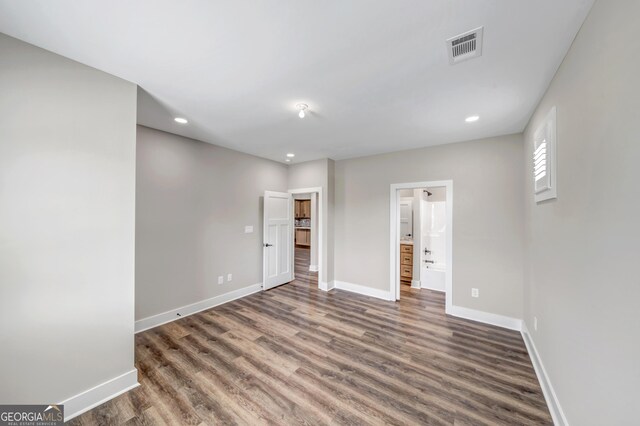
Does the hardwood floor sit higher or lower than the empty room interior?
lower

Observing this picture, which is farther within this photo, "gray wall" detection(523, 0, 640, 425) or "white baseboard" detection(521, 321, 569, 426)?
"white baseboard" detection(521, 321, 569, 426)

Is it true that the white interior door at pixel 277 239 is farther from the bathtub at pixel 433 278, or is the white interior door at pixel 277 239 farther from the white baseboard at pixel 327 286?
the bathtub at pixel 433 278

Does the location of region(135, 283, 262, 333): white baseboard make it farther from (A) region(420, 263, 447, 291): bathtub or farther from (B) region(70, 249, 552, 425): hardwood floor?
(A) region(420, 263, 447, 291): bathtub

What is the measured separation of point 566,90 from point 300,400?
119 inches

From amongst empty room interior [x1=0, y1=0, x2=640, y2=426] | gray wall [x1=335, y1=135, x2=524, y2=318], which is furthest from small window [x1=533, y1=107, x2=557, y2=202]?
gray wall [x1=335, y1=135, x2=524, y2=318]

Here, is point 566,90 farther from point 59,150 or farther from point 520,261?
point 59,150

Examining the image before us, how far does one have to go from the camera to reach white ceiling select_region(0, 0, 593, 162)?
1.25m

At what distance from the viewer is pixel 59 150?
1.64 m

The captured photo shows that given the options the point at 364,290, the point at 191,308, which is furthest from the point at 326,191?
the point at 191,308

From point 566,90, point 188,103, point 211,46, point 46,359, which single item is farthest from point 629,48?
point 46,359

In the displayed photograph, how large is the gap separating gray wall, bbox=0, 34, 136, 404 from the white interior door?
2568mm

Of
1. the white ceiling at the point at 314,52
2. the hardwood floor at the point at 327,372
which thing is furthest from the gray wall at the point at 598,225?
the hardwood floor at the point at 327,372

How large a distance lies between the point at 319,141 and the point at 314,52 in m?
1.91

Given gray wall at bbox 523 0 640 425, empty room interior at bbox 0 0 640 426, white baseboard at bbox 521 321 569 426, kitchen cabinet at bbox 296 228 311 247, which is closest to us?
gray wall at bbox 523 0 640 425
